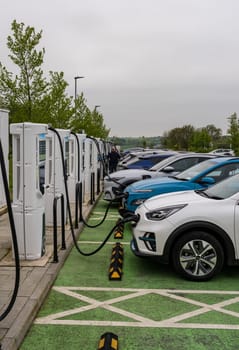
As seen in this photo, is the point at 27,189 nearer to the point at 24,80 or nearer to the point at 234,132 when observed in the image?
the point at 24,80

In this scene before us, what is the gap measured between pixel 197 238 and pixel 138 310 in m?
1.31

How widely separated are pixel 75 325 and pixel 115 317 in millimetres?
431

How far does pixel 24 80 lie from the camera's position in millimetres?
16359

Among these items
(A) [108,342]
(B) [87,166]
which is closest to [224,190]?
(A) [108,342]

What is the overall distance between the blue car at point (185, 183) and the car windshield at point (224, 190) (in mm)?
1564

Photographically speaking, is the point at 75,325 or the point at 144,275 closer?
the point at 75,325

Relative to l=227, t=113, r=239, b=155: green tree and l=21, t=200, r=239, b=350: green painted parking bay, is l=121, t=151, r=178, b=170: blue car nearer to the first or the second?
l=21, t=200, r=239, b=350: green painted parking bay

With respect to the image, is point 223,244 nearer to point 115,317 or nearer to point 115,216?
point 115,317

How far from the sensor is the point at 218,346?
3.67m

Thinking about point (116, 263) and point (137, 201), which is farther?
point (137, 201)

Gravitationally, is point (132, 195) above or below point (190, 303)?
above

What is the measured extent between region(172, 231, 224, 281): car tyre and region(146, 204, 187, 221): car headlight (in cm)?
34

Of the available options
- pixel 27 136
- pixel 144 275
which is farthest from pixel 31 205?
pixel 144 275

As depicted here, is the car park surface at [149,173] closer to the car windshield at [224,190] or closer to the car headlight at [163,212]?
the car windshield at [224,190]
